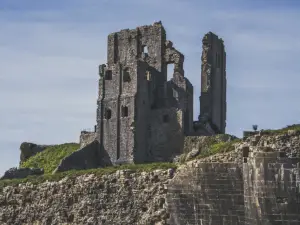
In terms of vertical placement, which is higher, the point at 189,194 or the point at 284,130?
the point at 284,130

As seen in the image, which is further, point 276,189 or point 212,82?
point 212,82

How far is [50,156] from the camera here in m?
57.8

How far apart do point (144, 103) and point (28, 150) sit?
1111 cm

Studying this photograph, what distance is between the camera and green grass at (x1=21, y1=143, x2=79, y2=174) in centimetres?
5641

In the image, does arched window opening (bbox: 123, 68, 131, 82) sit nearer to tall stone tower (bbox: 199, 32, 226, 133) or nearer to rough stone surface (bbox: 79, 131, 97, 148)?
rough stone surface (bbox: 79, 131, 97, 148)

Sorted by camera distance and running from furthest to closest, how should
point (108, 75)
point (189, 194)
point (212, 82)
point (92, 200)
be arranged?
point (212, 82), point (108, 75), point (92, 200), point (189, 194)

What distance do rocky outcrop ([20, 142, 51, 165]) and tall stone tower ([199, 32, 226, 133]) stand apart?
1250cm

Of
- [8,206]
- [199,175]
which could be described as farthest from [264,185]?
[8,206]

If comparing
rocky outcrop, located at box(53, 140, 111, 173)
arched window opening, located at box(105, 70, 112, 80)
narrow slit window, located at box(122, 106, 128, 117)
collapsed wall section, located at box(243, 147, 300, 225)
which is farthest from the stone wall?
collapsed wall section, located at box(243, 147, 300, 225)

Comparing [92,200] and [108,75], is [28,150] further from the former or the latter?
[92,200]

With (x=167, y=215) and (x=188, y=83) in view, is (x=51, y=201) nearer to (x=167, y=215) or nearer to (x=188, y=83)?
(x=167, y=215)

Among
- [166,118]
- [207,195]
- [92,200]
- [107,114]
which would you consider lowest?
[92,200]

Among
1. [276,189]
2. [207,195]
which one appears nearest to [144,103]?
[207,195]

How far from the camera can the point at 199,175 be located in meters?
24.1
